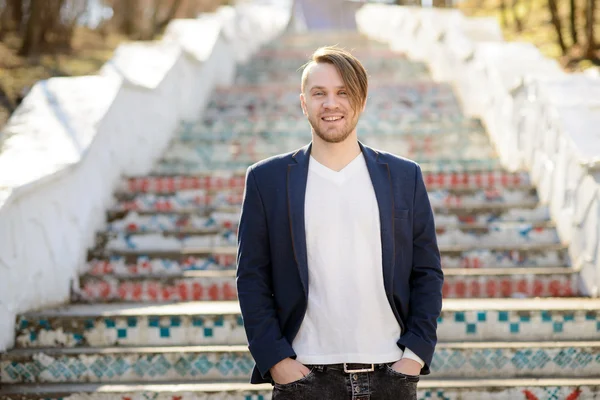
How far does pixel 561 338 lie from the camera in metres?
4.36

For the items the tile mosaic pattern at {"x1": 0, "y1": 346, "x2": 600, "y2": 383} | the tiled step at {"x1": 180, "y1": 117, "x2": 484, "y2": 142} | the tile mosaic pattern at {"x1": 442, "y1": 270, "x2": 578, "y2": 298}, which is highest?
the tiled step at {"x1": 180, "y1": 117, "x2": 484, "y2": 142}

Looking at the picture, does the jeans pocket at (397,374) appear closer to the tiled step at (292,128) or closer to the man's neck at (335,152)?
the man's neck at (335,152)

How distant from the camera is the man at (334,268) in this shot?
8.10 feet

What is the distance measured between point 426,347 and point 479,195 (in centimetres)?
353

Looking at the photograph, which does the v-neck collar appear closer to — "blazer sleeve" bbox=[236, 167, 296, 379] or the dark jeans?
"blazer sleeve" bbox=[236, 167, 296, 379]

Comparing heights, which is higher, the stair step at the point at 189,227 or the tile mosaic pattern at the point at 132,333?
the stair step at the point at 189,227

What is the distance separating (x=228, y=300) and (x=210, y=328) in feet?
1.76

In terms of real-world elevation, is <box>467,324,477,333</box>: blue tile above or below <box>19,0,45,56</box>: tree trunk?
below

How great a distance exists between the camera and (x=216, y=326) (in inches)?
174

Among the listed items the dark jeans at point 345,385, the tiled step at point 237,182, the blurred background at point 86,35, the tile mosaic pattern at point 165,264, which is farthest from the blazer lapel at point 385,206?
the blurred background at point 86,35

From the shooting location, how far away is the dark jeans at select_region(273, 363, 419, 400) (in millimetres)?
2447

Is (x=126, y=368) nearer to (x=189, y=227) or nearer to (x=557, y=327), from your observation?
(x=189, y=227)

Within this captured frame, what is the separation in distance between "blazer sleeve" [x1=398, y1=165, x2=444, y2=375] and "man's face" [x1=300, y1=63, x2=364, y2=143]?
0.30 metres

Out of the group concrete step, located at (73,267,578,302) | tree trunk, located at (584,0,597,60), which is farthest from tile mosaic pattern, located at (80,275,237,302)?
tree trunk, located at (584,0,597,60)
